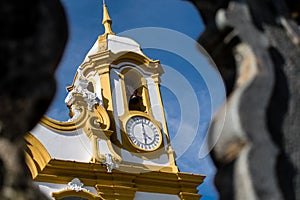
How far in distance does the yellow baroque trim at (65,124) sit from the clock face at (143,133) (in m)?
0.91

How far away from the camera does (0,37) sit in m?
0.80

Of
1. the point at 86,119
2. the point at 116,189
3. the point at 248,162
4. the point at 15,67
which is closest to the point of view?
the point at 15,67

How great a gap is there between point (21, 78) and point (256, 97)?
427 millimetres

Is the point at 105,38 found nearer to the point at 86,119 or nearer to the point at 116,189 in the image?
the point at 86,119

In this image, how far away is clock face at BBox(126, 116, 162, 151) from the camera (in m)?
9.80

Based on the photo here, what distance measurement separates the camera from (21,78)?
786 millimetres

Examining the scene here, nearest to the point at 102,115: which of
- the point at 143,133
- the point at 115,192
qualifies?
the point at 143,133

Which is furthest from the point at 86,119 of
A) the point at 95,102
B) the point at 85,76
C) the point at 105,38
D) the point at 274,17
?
the point at 274,17

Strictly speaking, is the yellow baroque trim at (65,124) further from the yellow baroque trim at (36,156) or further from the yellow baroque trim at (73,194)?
the yellow baroque trim at (73,194)

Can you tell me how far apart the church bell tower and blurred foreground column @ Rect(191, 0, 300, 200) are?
267 inches

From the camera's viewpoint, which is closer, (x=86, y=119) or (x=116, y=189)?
(x=116, y=189)

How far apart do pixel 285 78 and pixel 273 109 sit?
10 cm

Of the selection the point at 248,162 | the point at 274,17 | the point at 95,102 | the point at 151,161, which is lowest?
the point at 248,162

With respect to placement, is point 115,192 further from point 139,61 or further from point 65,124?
point 139,61
